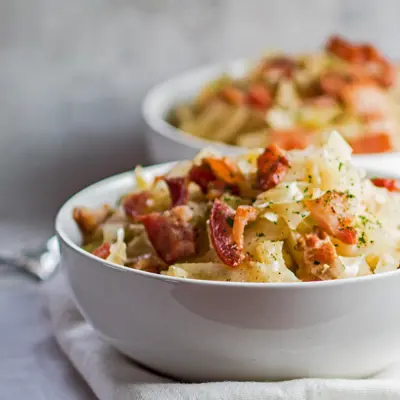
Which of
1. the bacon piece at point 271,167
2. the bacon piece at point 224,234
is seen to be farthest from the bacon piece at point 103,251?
the bacon piece at point 271,167

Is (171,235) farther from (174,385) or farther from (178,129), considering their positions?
(178,129)

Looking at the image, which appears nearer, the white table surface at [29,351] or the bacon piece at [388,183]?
the white table surface at [29,351]

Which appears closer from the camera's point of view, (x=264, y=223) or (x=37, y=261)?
(x=264, y=223)

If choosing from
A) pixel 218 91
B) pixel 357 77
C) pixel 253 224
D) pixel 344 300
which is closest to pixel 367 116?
pixel 357 77

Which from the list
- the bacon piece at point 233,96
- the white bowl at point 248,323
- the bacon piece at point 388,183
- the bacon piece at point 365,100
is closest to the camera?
the white bowl at point 248,323

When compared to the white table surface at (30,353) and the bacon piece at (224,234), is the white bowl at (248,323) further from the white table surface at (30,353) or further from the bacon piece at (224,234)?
the white table surface at (30,353)

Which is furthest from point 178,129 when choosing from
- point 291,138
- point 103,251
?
point 103,251
